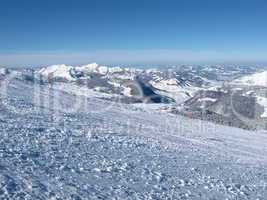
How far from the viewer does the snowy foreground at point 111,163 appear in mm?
13445

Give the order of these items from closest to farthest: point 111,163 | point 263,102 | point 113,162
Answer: point 111,163
point 113,162
point 263,102

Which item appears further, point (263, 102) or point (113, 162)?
point (263, 102)

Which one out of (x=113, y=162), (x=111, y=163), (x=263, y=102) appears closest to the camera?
(x=111, y=163)

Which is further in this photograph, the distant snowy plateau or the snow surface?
the snow surface

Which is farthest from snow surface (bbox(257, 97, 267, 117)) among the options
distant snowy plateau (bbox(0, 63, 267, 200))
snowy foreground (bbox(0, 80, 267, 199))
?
snowy foreground (bbox(0, 80, 267, 199))

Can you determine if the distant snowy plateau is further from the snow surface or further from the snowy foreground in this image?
the snow surface

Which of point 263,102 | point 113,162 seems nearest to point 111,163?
point 113,162

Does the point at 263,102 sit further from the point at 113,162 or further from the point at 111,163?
the point at 111,163

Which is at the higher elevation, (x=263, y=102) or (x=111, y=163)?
(x=111, y=163)

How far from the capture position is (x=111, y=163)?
56.9 ft

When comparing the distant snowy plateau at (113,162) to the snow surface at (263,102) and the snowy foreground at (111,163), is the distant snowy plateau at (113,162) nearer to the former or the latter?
the snowy foreground at (111,163)

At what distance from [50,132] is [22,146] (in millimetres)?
4440

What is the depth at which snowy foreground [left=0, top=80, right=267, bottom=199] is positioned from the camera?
13445 mm

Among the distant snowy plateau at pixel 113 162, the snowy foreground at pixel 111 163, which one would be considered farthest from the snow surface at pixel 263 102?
the snowy foreground at pixel 111 163
